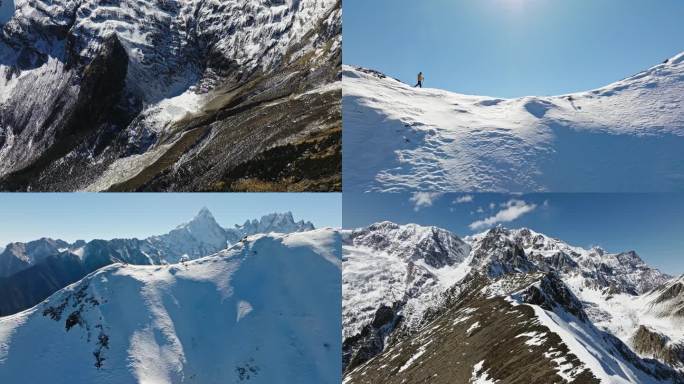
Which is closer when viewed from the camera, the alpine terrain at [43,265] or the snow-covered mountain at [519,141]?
the snow-covered mountain at [519,141]

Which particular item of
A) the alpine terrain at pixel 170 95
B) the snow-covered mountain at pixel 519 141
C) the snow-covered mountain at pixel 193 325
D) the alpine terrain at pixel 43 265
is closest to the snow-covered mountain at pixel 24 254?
the alpine terrain at pixel 43 265

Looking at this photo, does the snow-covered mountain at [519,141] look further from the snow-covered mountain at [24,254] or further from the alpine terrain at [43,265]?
the snow-covered mountain at [24,254]

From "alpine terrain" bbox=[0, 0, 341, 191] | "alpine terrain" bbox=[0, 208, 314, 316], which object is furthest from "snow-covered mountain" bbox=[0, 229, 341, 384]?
"alpine terrain" bbox=[0, 208, 314, 316]

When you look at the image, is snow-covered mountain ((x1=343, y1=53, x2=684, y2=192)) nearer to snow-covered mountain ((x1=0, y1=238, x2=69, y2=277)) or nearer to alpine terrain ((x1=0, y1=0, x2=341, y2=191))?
alpine terrain ((x1=0, y1=0, x2=341, y2=191))

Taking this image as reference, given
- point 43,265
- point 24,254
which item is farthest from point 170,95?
point 24,254

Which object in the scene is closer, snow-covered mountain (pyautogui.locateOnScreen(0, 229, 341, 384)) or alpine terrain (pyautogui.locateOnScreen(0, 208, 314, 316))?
snow-covered mountain (pyautogui.locateOnScreen(0, 229, 341, 384))

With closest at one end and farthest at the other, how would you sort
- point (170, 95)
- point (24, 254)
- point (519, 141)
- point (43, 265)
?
point (519, 141) < point (170, 95) < point (43, 265) < point (24, 254)

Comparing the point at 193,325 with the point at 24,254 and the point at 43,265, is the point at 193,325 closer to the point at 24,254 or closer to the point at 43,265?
the point at 43,265
